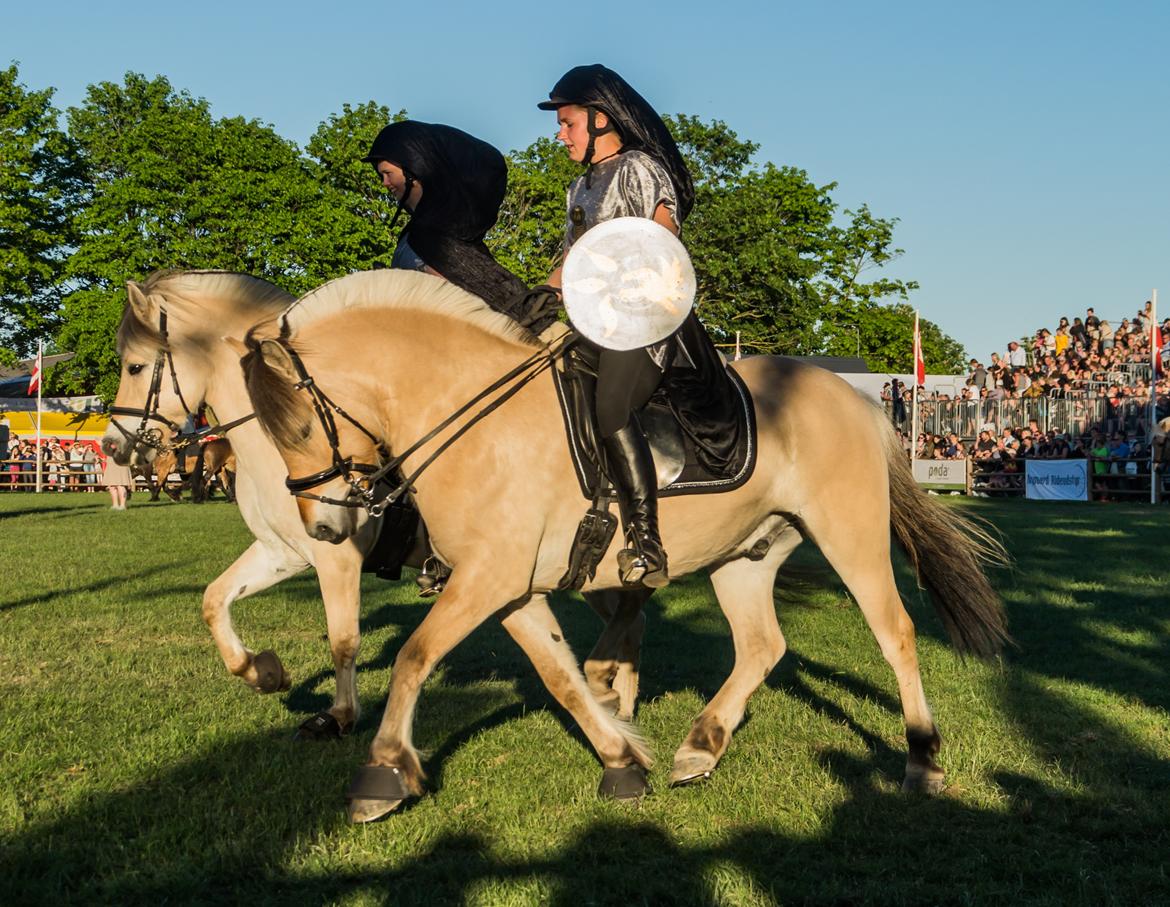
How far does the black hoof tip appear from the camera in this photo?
5.32 meters

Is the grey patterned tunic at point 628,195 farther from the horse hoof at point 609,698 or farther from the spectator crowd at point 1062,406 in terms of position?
the spectator crowd at point 1062,406

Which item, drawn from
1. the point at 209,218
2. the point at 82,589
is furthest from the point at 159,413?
the point at 209,218

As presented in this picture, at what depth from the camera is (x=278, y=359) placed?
16.6ft

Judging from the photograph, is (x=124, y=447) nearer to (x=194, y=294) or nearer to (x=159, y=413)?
(x=159, y=413)

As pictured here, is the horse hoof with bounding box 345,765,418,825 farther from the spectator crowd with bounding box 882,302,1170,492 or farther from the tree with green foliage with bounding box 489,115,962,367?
the tree with green foliage with bounding box 489,115,962,367

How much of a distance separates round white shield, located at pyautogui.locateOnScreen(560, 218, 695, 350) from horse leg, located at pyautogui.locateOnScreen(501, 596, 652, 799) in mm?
1311

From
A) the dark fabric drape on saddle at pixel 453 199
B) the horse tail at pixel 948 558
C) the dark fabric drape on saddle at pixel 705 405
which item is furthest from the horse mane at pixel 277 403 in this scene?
the horse tail at pixel 948 558

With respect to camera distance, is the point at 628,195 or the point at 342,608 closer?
the point at 628,195

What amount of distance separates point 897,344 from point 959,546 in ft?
212

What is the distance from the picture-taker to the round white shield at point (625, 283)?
4.91 metres

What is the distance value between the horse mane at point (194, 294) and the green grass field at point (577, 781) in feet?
7.21

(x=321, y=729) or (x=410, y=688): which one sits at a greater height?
(x=410, y=688)

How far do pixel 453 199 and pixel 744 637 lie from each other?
285 centimetres

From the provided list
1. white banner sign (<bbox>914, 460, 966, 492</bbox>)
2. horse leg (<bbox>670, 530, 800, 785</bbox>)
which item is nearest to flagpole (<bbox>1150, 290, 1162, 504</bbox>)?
white banner sign (<bbox>914, 460, 966, 492</bbox>)
